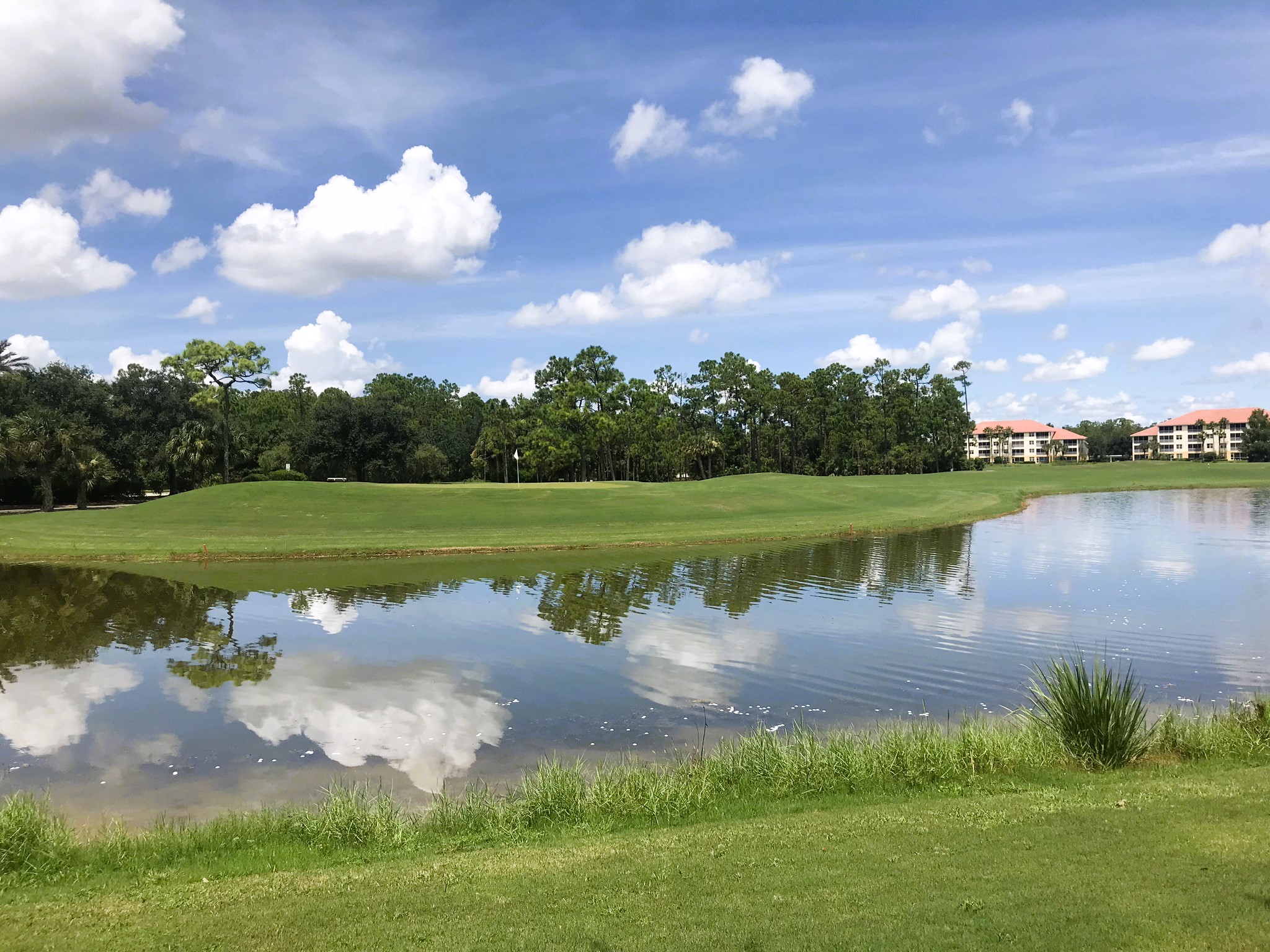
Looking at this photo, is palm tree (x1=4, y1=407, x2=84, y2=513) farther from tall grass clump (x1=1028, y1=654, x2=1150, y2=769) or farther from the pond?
tall grass clump (x1=1028, y1=654, x2=1150, y2=769)

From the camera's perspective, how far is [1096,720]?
35.1ft

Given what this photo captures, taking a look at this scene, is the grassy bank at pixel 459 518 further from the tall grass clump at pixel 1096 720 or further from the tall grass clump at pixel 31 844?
the tall grass clump at pixel 1096 720

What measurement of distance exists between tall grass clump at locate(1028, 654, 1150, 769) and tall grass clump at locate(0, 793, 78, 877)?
1119 cm

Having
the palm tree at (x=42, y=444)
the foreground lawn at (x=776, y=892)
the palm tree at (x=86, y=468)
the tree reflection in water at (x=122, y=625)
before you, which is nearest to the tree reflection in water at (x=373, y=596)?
the tree reflection in water at (x=122, y=625)

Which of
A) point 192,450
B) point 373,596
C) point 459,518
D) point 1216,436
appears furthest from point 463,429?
point 1216,436

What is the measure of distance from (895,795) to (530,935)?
489 centimetres

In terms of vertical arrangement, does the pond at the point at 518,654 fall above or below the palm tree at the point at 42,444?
below

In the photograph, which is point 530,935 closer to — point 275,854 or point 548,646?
point 275,854

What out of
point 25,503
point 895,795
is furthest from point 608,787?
point 25,503

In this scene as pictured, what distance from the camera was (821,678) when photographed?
15.9 meters

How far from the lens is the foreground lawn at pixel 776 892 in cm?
630

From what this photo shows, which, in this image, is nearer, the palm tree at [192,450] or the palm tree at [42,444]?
the palm tree at [42,444]

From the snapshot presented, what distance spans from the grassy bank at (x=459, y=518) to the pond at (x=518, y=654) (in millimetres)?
5449

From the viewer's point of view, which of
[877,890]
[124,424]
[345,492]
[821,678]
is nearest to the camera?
[877,890]
